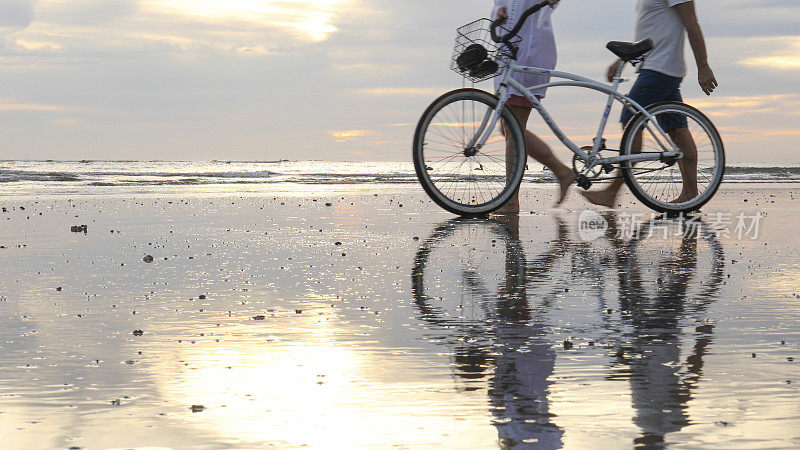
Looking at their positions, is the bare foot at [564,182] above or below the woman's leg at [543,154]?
below

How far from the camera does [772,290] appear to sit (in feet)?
13.6

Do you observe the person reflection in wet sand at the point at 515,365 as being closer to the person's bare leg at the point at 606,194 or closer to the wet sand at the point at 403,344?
the wet sand at the point at 403,344

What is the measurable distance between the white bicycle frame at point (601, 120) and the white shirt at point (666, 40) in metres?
0.54

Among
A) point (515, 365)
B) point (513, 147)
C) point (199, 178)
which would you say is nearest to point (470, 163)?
point (513, 147)

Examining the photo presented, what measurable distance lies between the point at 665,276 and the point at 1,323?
9.80 ft

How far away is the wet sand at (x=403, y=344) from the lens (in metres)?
2.13

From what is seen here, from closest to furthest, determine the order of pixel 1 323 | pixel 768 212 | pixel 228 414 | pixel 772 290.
A: pixel 228 414 < pixel 1 323 < pixel 772 290 < pixel 768 212

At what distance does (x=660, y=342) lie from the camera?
3.04 m

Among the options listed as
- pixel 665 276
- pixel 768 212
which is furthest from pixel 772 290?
pixel 768 212

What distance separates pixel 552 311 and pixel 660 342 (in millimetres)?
639

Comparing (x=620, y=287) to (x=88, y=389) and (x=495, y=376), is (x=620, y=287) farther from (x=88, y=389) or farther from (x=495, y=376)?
(x=88, y=389)

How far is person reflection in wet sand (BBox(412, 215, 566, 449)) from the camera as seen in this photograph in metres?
2.09

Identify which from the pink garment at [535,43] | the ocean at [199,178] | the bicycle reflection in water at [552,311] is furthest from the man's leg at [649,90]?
the ocean at [199,178]

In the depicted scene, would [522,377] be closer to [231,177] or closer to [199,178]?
[199,178]
